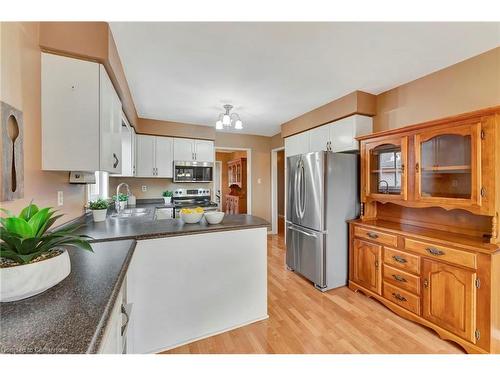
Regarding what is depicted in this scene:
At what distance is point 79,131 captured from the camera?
1495 millimetres

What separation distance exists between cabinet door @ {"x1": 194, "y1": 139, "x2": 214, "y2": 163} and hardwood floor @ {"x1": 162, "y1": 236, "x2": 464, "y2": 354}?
286 centimetres

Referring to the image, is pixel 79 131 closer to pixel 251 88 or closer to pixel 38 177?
pixel 38 177

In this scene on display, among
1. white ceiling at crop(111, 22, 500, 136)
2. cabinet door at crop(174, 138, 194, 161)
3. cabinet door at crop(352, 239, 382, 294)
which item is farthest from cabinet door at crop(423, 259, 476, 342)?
cabinet door at crop(174, 138, 194, 161)

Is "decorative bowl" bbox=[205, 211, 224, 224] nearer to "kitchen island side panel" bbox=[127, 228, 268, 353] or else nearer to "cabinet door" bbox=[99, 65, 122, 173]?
"kitchen island side panel" bbox=[127, 228, 268, 353]

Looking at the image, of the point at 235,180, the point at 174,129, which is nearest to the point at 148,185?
the point at 174,129

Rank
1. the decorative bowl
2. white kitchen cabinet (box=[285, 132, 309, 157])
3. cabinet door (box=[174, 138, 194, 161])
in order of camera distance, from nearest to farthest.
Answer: the decorative bowl, white kitchen cabinet (box=[285, 132, 309, 157]), cabinet door (box=[174, 138, 194, 161])

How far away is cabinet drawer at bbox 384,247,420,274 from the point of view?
1993 millimetres

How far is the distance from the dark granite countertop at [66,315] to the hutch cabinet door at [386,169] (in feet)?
8.25

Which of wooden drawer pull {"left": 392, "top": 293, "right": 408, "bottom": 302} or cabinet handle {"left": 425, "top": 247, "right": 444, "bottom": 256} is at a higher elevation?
cabinet handle {"left": 425, "top": 247, "right": 444, "bottom": 256}

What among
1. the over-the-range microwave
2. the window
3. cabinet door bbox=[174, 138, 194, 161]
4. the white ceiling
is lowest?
the window

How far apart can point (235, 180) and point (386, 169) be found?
16.4 feet

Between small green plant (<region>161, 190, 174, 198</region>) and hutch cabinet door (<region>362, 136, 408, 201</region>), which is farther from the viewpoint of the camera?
small green plant (<region>161, 190, 174, 198</region>)

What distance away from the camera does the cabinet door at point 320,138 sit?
3.19m

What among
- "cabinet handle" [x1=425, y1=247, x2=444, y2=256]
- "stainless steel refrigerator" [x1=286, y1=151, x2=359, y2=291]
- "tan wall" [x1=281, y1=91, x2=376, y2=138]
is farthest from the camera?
"tan wall" [x1=281, y1=91, x2=376, y2=138]
